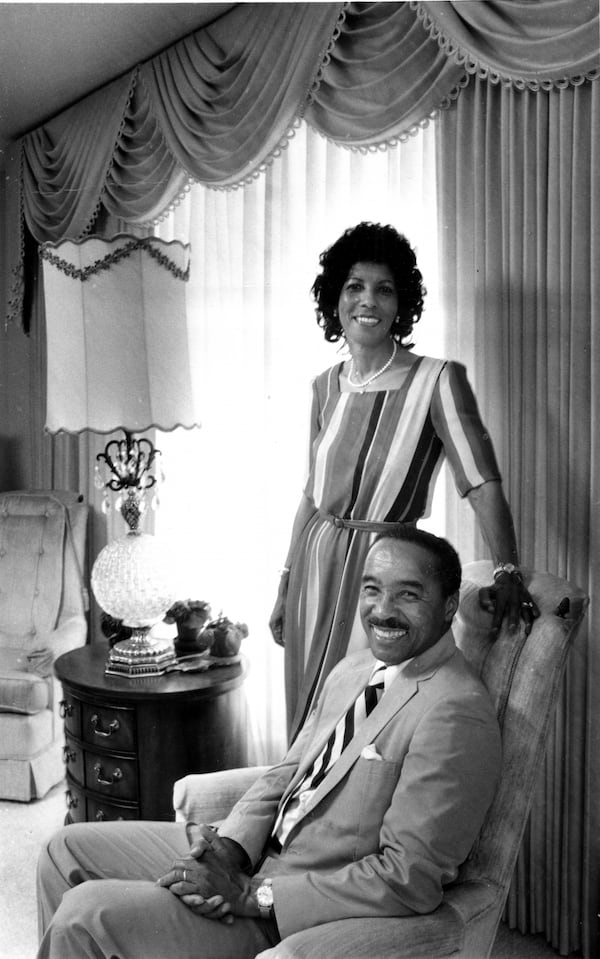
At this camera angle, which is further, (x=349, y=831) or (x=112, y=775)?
(x=112, y=775)

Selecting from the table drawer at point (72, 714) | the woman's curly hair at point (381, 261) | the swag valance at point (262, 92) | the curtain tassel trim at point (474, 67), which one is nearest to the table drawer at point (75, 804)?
the table drawer at point (72, 714)

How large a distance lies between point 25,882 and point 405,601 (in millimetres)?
1606

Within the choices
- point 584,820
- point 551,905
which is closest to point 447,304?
point 584,820

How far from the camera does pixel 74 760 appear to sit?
238 cm

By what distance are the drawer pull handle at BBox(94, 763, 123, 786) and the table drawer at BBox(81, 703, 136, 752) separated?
0.06m

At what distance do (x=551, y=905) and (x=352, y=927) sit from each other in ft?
3.63

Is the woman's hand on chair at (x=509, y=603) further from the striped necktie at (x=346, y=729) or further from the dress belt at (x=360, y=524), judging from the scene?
the dress belt at (x=360, y=524)

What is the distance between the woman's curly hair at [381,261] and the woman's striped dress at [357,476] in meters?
0.18

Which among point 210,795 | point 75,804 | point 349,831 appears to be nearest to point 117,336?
point 210,795

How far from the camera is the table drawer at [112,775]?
2258 millimetres

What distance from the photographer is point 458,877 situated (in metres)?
1.37

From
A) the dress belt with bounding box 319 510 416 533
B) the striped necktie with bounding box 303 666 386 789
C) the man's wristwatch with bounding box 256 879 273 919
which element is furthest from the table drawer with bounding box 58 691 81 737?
the man's wristwatch with bounding box 256 879 273 919

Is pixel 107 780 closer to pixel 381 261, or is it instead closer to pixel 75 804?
pixel 75 804

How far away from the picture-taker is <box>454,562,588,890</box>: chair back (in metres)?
1.39
